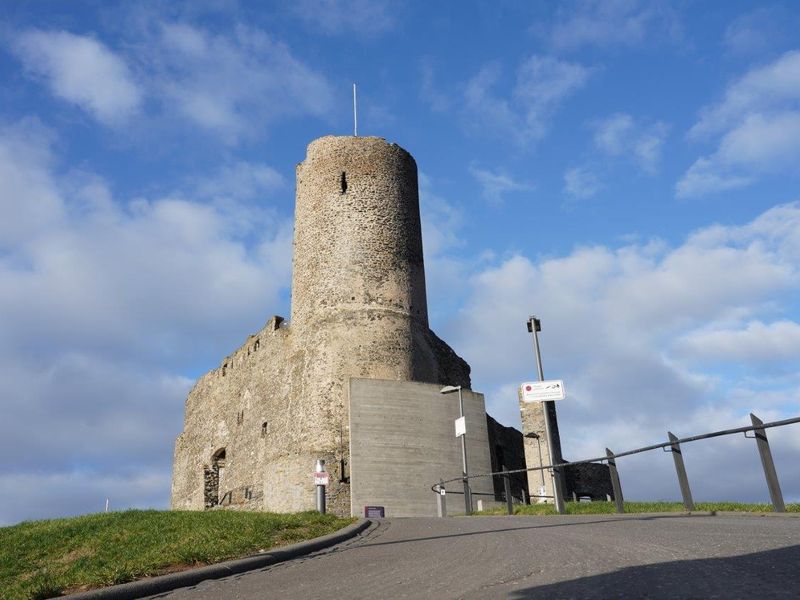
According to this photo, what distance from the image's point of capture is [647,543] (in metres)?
7.78

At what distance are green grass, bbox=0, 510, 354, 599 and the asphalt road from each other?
2.99 feet

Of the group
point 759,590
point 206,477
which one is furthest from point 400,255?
point 759,590

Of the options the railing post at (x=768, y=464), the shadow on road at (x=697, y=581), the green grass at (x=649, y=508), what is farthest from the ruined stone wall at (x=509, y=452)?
the shadow on road at (x=697, y=581)

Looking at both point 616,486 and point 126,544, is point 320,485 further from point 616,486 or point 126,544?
point 616,486

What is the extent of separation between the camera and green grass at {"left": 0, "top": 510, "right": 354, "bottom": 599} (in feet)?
25.5

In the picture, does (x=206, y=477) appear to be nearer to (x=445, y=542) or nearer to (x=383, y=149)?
(x=383, y=149)

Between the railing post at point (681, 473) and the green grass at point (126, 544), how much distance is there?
5.36 meters

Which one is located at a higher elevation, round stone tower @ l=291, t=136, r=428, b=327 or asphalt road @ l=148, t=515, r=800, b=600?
round stone tower @ l=291, t=136, r=428, b=327

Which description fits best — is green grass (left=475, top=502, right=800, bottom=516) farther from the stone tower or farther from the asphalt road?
the stone tower

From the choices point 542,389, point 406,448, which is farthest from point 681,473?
point 406,448

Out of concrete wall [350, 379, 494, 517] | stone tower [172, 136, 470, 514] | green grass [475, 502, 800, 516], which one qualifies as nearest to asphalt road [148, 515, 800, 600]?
green grass [475, 502, 800, 516]

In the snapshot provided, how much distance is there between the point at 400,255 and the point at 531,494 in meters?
10.6

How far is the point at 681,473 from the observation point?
12148 millimetres

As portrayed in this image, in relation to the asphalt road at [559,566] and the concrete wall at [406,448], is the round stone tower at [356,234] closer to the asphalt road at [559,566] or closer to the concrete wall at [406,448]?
the concrete wall at [406,448]
